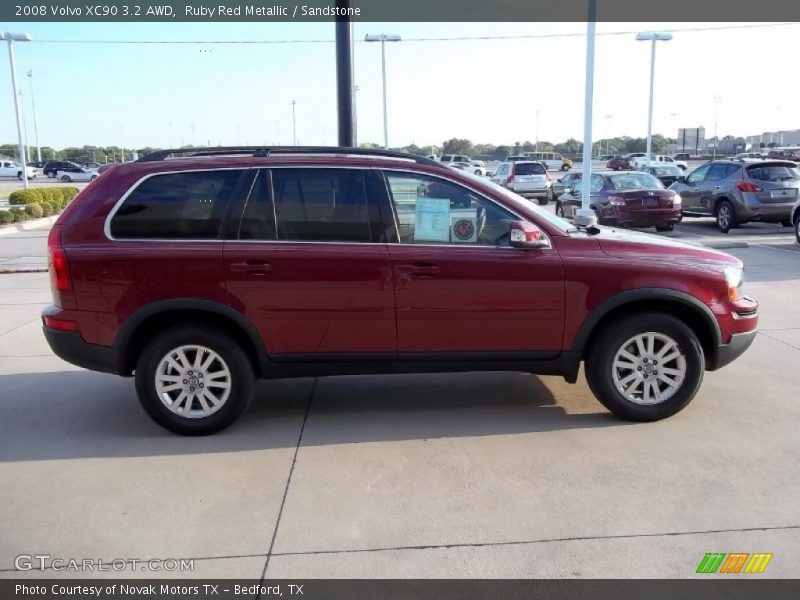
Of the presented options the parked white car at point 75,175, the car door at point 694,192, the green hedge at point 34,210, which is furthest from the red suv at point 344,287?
the parked white car at point 75,175

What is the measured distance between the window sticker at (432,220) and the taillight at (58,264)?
2333 millimetres

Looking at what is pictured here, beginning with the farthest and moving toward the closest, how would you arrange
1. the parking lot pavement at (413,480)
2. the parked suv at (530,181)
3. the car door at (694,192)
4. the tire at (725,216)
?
the parked suv at (530,181) < the car door at (694,192) < the tire at (725,216) < the parking lot pavement at (413,480)

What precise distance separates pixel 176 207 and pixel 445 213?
183 cm

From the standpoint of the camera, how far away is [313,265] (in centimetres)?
468

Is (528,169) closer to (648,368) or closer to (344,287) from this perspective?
(648,368)

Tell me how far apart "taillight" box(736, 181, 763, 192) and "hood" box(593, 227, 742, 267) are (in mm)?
12397

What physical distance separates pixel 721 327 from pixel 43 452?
183 inches

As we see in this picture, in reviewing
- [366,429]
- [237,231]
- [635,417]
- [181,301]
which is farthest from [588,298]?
[181,301]

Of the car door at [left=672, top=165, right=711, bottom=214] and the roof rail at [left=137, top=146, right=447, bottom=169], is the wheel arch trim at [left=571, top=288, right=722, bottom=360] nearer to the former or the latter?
the roof rail at [left=137, top=146, right=447, bottom=169]

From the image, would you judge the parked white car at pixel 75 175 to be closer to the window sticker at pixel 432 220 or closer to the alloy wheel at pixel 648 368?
the window sticker at pixel 432 220

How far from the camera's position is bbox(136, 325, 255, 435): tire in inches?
187

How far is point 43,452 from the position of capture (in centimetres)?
462

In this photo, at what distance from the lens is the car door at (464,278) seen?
472cm
